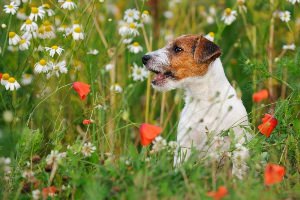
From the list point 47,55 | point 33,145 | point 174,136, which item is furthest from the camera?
point 174,136

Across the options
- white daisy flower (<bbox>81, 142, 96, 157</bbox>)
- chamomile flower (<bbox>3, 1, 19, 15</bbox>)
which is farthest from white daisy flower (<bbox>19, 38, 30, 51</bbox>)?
white daisy flower (<bbox>81, 142, 96, 157</bbox>)

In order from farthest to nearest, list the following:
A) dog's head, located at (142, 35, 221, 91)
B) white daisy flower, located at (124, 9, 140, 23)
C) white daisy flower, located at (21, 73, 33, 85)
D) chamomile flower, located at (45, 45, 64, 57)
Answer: white daisy flower, located at (124, 9, 140, 23) → white daisy flower, located at (21, 73, 33, 85) → dog's head, located at (142, 35, 221, 91) → chamomile flower, located at (45, 45, 64, 57)

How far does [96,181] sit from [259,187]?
3.57 feet

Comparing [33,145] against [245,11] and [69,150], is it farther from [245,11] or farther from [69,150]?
[245,11]

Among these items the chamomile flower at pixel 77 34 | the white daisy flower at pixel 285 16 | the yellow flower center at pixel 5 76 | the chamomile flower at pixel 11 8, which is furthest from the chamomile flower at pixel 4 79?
the white daisy flower at pixel 285 16

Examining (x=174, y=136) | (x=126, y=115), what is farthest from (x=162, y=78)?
(x=126, y=115)

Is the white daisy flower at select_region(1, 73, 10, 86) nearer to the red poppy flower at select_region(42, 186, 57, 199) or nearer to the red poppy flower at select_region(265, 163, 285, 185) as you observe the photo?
the red poppy flower at select_region(42, 186, 57, 199)

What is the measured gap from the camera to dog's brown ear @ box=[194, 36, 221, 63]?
662cm

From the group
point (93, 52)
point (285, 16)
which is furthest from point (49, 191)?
point (285, 16)

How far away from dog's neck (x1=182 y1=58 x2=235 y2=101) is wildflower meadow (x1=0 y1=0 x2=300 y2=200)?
27 cm

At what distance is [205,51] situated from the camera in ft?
21.9

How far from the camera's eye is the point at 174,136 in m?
A: 7.65

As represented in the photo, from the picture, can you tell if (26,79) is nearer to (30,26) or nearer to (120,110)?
(30,26)

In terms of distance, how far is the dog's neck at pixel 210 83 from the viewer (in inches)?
267
